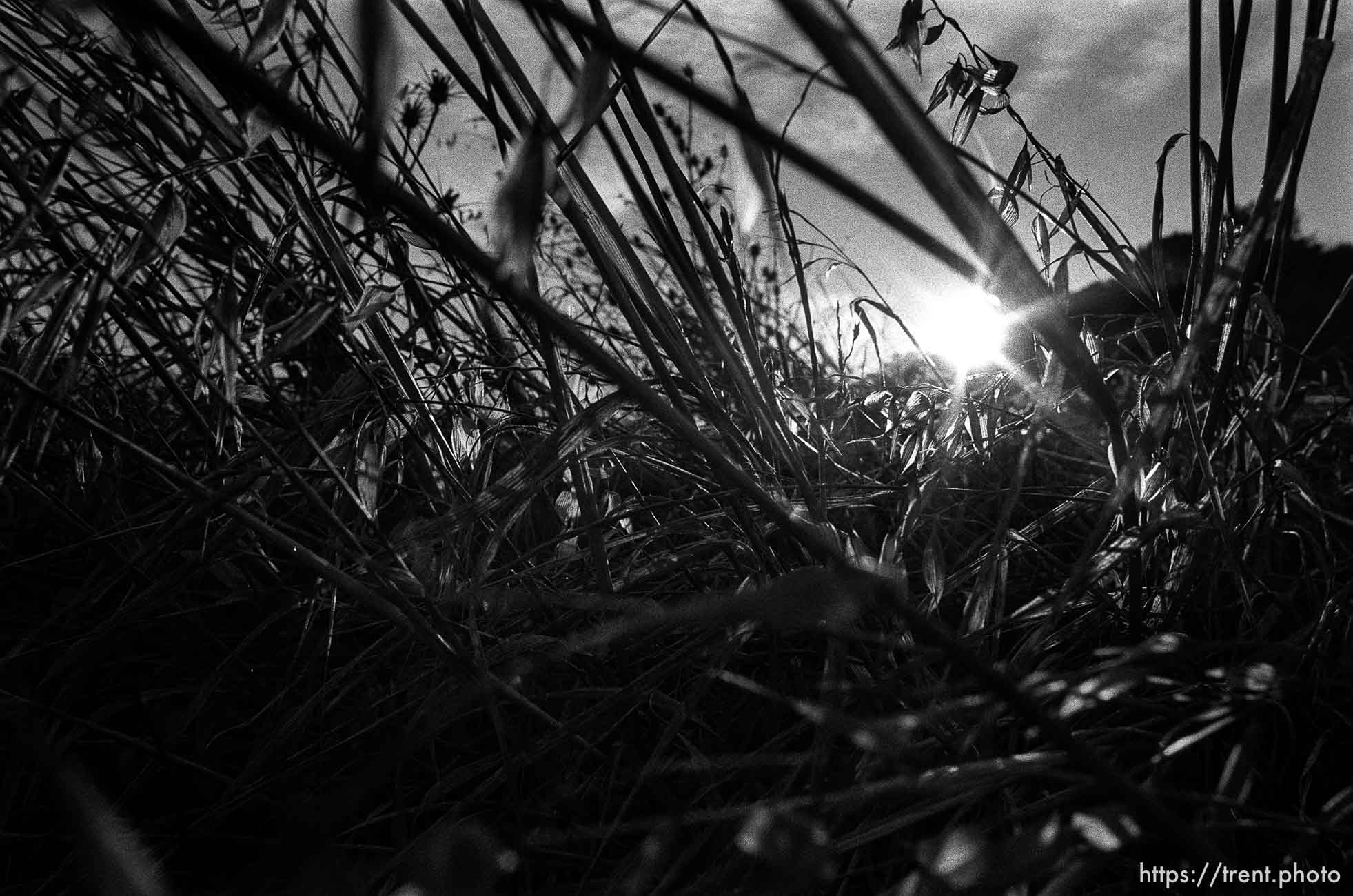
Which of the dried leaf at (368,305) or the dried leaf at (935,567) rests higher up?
the dried leaf at (368,305)

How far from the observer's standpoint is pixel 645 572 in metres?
0.61

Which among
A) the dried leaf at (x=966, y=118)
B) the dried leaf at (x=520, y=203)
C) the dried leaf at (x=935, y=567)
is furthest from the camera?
the dried leaf at (x=966, y=118)

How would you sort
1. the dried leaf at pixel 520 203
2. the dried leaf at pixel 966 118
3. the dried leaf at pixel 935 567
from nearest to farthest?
the dried leaf at pixel 520 203, the dried leaf at pixel 935 567, the dried leaf at pixel 966 118

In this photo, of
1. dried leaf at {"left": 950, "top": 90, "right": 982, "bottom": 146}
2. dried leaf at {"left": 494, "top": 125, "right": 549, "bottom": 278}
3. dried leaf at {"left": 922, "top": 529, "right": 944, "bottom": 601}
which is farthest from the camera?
dried leaf at {"left": 950, "top": 90, "right": 982, "bottom": 146}

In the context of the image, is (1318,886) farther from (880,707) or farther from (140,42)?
(140,42)

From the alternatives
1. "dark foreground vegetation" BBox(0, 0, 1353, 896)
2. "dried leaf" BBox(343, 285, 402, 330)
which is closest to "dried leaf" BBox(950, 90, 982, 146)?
"dark foreground vegetation" BBox(0, 0, 1353, 896)

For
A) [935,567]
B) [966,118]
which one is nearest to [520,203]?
[935,567]

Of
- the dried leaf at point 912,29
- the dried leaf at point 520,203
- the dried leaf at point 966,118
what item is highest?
the dried leaf at point 912,29

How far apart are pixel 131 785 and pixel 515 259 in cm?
52

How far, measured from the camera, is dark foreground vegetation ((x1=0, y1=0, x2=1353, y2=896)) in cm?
29

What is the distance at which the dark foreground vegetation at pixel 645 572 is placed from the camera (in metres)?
0.29

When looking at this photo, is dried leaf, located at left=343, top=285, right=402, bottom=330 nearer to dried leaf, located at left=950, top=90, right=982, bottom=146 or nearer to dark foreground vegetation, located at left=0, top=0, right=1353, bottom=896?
dark foreground vegetation, located at left=0, top=0, right=1353, bottom=896

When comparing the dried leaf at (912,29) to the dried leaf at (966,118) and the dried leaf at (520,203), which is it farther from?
the dried leaf at (520,203)

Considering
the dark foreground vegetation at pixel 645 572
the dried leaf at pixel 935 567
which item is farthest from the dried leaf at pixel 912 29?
the dried leaf at pixel 935 567
